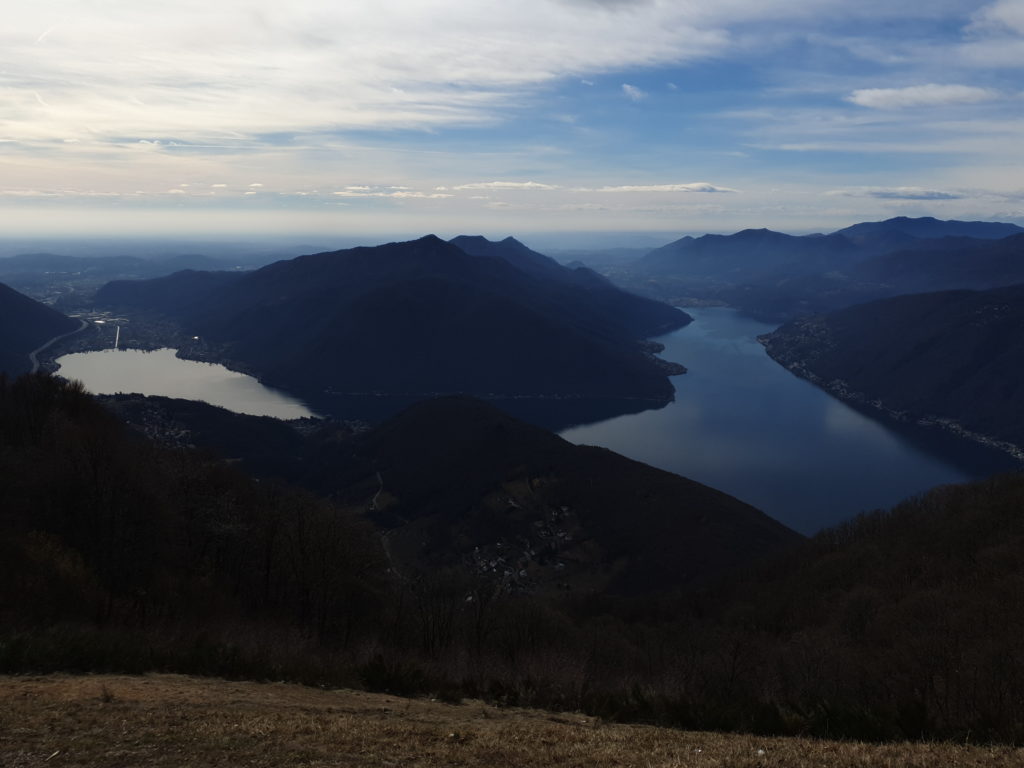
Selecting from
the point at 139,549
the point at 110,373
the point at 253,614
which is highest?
the point at 139,549

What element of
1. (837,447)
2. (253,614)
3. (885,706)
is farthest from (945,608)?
(837,447)

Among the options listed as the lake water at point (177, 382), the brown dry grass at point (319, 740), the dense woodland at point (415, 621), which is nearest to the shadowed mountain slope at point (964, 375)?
the dense woodland at point (415, 621)

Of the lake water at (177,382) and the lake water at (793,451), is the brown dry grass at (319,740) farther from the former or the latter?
the lake water at (177,382)

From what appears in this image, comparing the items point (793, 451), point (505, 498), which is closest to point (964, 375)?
point (793, 451)

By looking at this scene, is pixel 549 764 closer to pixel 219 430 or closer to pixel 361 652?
pixel 361 652

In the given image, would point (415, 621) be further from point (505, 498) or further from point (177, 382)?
point (177, 382)

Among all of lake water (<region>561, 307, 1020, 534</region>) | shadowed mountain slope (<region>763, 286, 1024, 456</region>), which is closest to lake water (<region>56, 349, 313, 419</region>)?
lake water (<region>561, 307, 1020, 534</region>)
